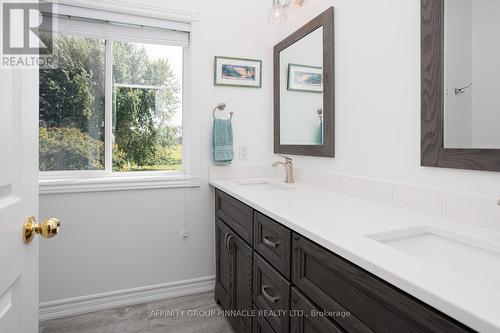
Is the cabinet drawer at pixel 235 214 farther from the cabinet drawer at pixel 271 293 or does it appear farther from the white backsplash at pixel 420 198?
the white backsplash at pixel 420 198

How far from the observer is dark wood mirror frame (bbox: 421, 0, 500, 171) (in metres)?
1.11

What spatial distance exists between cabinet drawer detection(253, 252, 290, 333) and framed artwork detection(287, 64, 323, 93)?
3.61ft

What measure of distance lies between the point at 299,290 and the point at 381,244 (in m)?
0.36

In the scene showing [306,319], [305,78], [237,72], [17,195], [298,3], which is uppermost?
[298,3]

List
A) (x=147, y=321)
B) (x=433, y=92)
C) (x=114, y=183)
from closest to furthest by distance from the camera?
(x=433, y=92), (x=147, y=321), (x=114, y=183)

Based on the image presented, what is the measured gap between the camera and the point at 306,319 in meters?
0.98

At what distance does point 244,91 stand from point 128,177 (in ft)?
3.48

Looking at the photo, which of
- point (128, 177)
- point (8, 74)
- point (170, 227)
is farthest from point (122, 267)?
point (8, 74)

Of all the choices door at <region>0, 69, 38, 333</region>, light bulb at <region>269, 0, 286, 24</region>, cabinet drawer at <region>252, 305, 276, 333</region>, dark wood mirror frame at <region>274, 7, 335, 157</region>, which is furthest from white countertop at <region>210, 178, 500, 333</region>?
light bulb at <region>269, 0, 286, 24</region>

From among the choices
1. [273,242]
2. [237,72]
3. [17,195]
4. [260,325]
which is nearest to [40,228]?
[17,195]

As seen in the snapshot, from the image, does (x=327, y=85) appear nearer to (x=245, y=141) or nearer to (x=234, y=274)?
(x=245, y=141)

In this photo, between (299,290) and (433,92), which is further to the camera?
(433,92)

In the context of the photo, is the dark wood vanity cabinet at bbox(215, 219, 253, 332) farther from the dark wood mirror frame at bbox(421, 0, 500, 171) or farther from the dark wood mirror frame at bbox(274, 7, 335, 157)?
the dark wood mirror frame at bbox(421, 0, 500, 171)

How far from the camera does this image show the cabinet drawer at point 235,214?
4.82ft
